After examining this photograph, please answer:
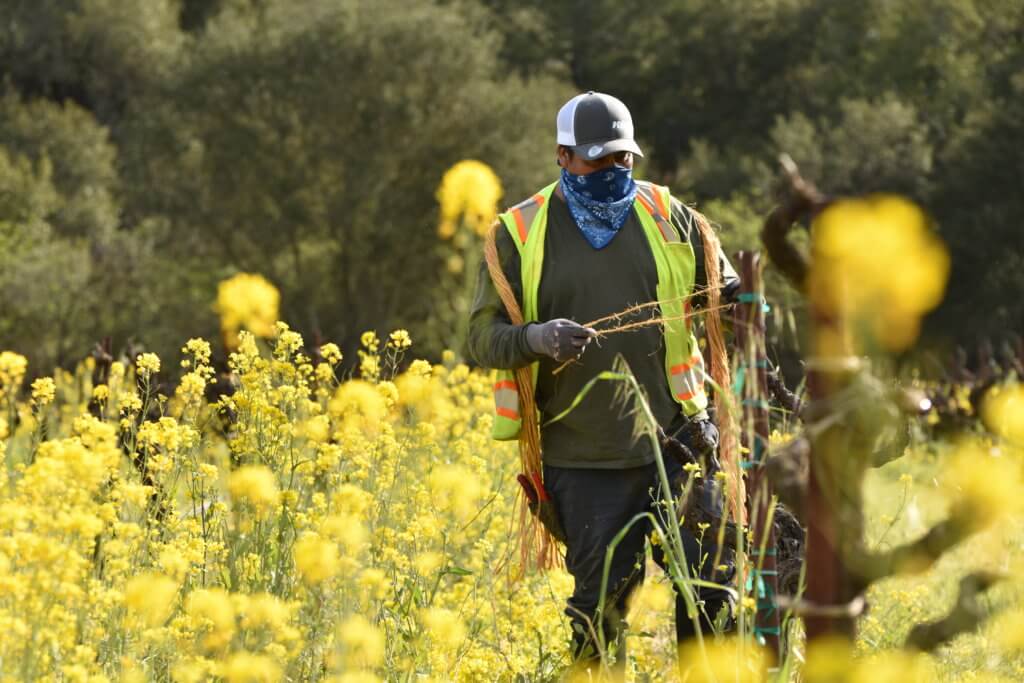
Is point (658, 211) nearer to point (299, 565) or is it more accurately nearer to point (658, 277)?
point (658, 277)

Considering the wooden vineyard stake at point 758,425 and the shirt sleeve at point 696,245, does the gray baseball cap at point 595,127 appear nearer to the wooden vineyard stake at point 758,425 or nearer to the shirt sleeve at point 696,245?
the shirt sleeve at point 696,245

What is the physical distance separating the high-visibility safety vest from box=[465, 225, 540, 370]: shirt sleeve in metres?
0.04

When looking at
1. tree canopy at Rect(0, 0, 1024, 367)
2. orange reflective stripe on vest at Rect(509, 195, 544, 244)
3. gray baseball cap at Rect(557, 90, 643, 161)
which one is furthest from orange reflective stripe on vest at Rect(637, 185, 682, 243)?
tree canopy at Rect(0, 0, 1024, 367)

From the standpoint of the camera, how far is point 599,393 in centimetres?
421

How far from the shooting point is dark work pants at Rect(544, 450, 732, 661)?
13.6ft

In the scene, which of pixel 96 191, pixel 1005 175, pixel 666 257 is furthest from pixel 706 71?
pixel 666 257

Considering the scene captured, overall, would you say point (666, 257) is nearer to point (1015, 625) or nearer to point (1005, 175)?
point (1015, 625)

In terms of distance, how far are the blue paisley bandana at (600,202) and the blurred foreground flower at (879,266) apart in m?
2.49

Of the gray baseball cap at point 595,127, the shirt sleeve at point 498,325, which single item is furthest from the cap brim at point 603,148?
the shirt sleeve at point 498,325

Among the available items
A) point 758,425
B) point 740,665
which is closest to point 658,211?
point 758,425

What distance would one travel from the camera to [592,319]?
4.22 meters

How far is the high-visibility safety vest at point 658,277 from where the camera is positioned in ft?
13.8

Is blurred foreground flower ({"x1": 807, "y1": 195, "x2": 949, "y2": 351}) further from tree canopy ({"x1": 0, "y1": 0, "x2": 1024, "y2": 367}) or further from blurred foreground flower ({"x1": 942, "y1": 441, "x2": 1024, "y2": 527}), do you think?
tree canopy ({"x1": 0, "y1": 0, "x2": 1024, "y2": 367})

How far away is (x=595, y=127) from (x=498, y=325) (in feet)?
2.03
